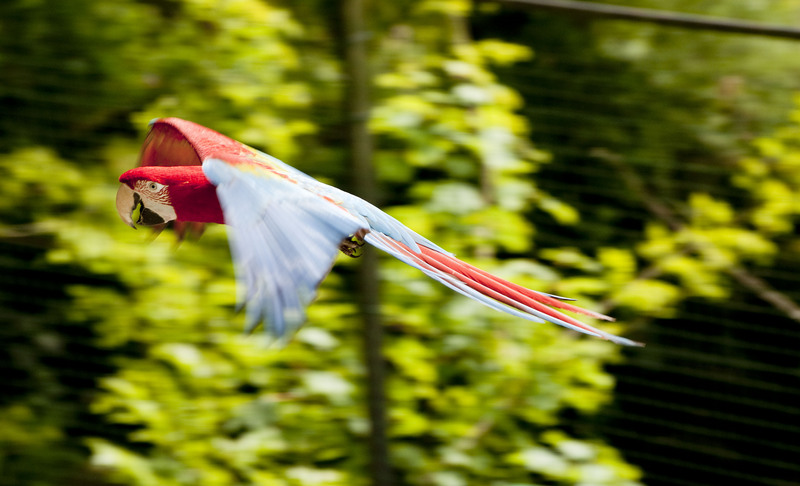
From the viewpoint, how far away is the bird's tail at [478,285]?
26.6 inches

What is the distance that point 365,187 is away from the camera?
4.10 ft

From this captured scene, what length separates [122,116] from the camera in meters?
1.46

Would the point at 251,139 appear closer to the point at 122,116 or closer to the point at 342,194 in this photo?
the point at 122,116

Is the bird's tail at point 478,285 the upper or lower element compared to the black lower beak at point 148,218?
lower

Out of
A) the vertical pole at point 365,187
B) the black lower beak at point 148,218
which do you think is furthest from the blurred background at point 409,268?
the black lower beak at point 148,218

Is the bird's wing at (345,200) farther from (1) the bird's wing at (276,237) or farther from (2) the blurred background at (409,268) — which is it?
(2) the blurred background at (409,268)

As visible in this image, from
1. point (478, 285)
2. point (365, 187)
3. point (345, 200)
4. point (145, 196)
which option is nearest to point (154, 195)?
point (145, 196)

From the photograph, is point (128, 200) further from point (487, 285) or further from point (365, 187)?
point (365, 187)

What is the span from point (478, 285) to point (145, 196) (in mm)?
309

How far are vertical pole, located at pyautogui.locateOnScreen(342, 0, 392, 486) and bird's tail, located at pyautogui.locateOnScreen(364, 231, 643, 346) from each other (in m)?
0.45

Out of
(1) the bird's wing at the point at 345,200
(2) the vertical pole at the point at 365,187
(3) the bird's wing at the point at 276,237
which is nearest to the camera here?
(3) the bird's wing at the point at 276,237

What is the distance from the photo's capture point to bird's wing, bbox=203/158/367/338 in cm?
46

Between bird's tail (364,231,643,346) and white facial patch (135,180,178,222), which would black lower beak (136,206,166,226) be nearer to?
white facial patch (135,180,178,222)

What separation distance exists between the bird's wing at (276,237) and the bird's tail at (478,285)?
0.11 meters
